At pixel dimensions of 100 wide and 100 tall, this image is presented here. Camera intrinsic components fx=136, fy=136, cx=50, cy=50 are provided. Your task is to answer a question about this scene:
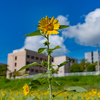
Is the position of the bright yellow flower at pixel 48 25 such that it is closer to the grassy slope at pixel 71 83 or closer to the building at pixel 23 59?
the grassy slope at pixel 71 83

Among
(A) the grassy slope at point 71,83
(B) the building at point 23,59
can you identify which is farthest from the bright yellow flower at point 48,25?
(B) the building at point 23,59

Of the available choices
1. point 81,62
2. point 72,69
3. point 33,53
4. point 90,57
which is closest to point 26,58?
point 33,53

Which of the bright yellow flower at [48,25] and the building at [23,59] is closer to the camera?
the bright yellow flower at [48,25]

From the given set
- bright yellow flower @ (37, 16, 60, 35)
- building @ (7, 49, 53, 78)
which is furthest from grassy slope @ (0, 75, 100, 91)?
building @ (7, 49, 53, 78)

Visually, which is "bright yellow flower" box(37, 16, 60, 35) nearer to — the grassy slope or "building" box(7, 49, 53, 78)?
the grassy slope

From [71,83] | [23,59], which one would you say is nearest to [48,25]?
[71,83]

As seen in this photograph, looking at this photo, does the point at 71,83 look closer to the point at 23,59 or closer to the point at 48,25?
the point at 48,25

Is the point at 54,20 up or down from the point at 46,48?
up

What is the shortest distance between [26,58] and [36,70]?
513 centimetres

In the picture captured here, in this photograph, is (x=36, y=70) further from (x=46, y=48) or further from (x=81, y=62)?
(x=46, y=48)

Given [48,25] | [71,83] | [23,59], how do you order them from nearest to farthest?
[48,25]
[71,83]
[23,59]

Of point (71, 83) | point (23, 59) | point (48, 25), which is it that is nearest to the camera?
point (48, 25)

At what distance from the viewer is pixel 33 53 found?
3550 centimetres

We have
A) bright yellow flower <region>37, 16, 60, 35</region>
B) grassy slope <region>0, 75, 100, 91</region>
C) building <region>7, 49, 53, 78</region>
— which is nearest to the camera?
bright yellow flower <region>37, 16, 60, 35</region>
